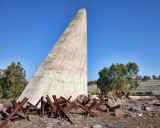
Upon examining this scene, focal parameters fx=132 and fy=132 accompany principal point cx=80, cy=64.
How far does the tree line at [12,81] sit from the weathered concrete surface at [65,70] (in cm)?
1058

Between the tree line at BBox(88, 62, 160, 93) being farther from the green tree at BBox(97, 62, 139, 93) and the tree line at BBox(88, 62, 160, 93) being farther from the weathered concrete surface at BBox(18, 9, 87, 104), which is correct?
the weathered concrete surface at BBox(18, 9, 87, 104)

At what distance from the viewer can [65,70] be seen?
14.1 ft

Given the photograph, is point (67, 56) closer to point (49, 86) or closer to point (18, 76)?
point (49, 86)

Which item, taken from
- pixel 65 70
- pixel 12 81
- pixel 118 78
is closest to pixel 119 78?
pixel 118 78

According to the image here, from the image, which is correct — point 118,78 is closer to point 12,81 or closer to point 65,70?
point 12,81

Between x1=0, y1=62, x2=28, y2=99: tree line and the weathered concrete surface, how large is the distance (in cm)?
1058

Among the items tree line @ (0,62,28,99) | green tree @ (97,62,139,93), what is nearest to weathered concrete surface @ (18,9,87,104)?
tree line @ (0,62,28,99)

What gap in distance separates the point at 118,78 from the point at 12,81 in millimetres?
17851

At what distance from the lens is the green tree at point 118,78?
925 inches

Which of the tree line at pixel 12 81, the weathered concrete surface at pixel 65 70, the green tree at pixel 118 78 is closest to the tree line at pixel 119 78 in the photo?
the green tree at pixel 118 78

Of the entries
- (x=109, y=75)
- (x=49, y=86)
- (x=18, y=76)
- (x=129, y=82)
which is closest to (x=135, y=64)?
(x=129, y=82)

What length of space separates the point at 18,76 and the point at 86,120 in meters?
13.9

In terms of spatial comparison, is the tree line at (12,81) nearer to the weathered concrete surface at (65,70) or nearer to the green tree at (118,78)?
the weathered concrete surface at (65,70)

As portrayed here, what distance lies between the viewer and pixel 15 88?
13.8m
